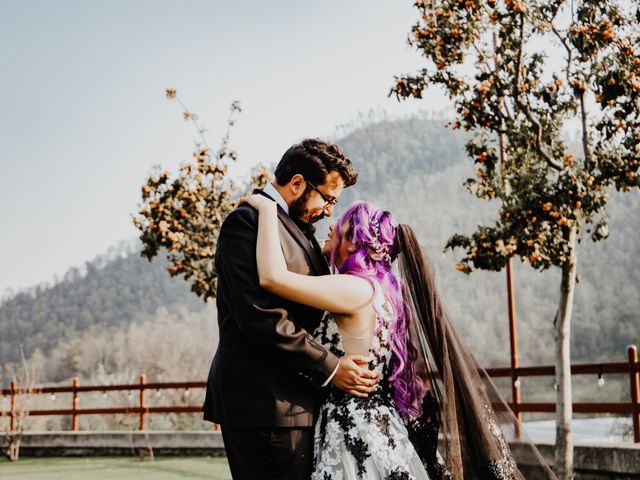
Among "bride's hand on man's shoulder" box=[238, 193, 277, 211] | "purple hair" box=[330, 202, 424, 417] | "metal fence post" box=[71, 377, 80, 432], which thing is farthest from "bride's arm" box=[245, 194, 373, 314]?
"metal fence post" box=[71, 377, 80, 432]

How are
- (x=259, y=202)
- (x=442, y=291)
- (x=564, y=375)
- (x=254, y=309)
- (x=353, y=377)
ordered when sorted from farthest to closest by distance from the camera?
(x=442, y=291) → (x=564, y=375) → (x=259, y=202) → (x=353, y=377) → (x=254, y=309)

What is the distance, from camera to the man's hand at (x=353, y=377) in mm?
3129

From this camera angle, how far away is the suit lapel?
3318 mm

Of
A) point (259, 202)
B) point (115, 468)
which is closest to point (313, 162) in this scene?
point (259, 202)

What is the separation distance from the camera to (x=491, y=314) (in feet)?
251

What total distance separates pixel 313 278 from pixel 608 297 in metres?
74.3

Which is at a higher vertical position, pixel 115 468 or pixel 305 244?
pixel 305 244

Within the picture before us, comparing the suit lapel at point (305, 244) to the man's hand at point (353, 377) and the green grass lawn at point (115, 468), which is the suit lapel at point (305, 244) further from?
the green grass lawn at point (115, 468)

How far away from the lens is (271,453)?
10.00ft

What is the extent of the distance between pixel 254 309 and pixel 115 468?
391 inches

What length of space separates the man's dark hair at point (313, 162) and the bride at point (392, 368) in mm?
185

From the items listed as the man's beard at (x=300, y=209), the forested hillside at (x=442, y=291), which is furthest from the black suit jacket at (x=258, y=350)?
the forested hillside at (x=442, y=291)

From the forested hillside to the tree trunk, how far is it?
41838 millimetres

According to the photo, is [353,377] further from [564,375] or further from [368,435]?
[564,375]
